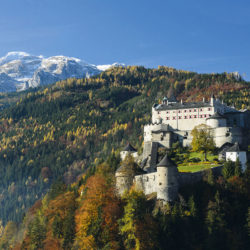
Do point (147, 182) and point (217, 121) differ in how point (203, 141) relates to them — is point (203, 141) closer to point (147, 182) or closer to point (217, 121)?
point (217, 121)

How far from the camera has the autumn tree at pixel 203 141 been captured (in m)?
95.8

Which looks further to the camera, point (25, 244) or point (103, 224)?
point (25, 244)

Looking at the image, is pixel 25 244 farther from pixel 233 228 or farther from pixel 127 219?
pixel 233 228

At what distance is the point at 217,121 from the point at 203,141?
807cm

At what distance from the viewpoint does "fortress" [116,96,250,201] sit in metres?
84.7

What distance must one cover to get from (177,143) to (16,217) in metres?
108

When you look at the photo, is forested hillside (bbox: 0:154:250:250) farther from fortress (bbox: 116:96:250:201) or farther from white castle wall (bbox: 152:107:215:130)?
white castle wall (bbox: 152:107:215:130)

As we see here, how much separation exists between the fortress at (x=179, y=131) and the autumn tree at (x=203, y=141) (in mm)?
1133

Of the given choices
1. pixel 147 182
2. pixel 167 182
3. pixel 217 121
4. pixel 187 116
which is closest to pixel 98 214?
pixel 147 182

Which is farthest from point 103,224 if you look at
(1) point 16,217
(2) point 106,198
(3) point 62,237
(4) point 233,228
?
(1) point 16,217

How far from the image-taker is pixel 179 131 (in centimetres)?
10762

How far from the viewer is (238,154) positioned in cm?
8469

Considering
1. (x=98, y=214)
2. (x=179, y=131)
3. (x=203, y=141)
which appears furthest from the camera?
(x=179, y=131)

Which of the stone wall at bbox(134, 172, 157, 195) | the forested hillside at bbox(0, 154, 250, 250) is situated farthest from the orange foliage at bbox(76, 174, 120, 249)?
the stone wall at bbox(134, 172, 157, 195)
